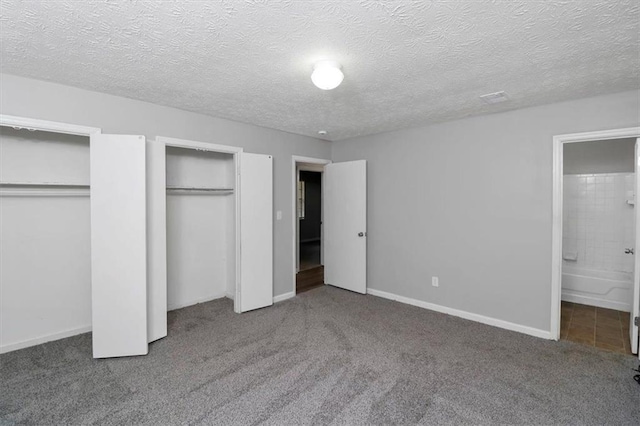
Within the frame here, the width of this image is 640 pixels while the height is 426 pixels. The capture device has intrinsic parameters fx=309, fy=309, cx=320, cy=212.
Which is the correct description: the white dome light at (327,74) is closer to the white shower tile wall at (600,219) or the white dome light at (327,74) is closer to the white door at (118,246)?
the white door at (118,246)

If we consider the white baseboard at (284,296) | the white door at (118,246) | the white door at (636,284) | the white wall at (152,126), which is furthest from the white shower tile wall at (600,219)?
the white door at (118,246)

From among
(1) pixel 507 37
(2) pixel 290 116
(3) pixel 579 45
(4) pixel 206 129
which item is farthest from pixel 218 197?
(3) pixel 579 45

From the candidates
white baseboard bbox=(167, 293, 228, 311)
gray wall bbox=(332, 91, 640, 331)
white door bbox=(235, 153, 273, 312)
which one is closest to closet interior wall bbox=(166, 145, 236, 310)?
white baseboard bbox=(167, 293, 228, 311)

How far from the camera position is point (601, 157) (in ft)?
13.6

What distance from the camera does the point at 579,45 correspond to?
74.3 inches

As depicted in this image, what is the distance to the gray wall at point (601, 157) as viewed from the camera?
13.1 feet

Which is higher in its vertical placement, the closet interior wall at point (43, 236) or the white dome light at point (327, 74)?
the white dome light at point (327, 74)

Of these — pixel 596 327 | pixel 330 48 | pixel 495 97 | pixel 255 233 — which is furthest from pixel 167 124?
pixel 596 327

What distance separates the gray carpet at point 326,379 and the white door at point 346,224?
51.6 inches

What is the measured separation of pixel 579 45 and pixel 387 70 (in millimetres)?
1156

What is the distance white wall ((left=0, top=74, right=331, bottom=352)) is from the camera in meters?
2.49

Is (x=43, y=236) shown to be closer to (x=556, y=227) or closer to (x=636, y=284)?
(x=556, y=227)

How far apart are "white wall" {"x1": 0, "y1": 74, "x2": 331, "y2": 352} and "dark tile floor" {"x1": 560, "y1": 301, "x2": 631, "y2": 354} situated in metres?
3.34

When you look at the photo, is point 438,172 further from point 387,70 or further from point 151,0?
point 151,0
